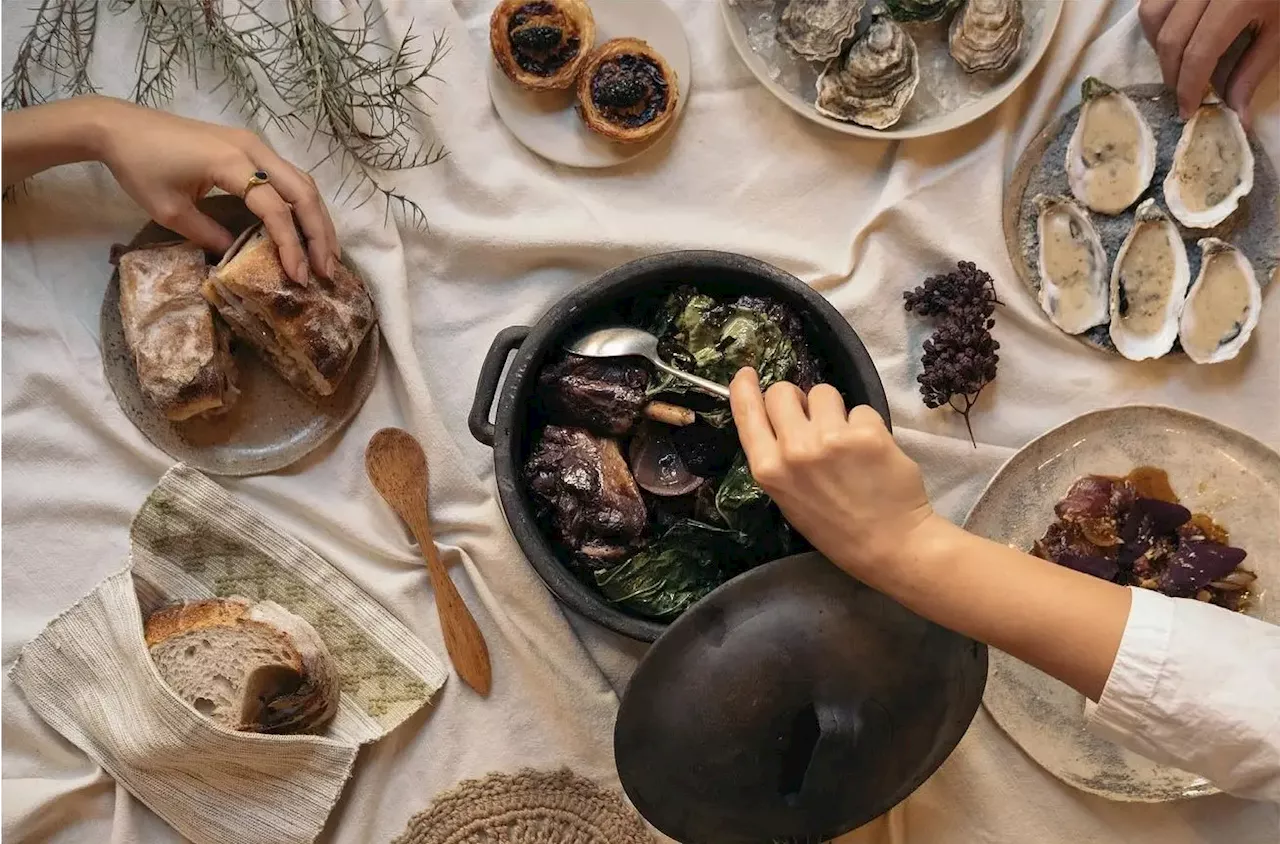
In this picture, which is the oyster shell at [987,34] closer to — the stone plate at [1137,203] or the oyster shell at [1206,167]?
the stone plate at [1137,203]

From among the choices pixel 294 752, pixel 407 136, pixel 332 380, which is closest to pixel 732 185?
pixel 407 136

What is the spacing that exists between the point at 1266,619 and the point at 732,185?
86 cm

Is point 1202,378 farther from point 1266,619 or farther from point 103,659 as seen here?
point 103,659

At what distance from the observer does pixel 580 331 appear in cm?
119

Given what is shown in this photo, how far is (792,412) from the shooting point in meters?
0.96

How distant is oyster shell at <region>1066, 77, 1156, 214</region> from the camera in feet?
4.35

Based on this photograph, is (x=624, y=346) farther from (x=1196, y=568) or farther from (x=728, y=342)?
(x=1196, y=568)

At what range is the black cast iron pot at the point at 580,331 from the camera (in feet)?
3.64

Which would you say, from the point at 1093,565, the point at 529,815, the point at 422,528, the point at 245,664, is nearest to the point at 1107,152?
the point at 1093,565

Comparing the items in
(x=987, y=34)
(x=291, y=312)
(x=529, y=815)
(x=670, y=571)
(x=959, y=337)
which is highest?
(x=987, y=34)

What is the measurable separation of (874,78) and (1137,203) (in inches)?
14.9

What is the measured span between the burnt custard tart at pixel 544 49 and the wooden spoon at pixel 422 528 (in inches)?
19.1

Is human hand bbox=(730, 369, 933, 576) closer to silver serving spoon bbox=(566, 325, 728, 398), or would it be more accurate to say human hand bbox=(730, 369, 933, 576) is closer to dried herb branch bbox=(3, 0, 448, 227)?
silver serving spoon bbox=(566, 325, 728, 398)

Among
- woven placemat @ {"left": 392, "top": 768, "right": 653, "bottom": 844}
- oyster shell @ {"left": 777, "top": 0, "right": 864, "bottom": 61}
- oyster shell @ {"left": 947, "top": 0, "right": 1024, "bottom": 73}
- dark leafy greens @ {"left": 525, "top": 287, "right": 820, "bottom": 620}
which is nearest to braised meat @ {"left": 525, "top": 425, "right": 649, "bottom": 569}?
dark leafy greens @ {"left": 525, "top": 287, "right": 820, "bottom": 620}
